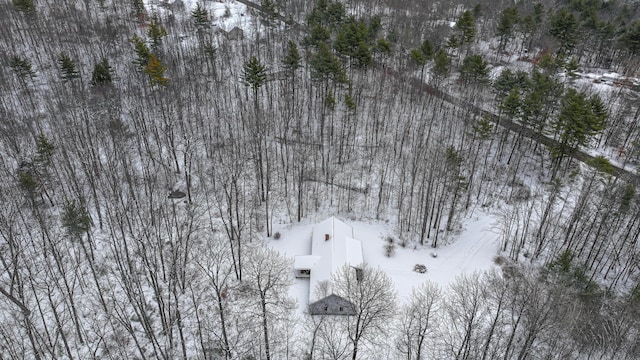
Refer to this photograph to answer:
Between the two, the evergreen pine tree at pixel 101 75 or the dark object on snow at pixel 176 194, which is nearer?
the dark object on snow at pixel 176 194

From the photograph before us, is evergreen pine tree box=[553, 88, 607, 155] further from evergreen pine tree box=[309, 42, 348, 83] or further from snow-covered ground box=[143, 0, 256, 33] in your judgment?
snow-covered ground box=[143, 0, 256, 33]

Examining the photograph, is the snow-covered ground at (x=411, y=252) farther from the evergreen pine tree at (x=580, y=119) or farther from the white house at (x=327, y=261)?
the evergreen pine tree at (x=580, y=119)

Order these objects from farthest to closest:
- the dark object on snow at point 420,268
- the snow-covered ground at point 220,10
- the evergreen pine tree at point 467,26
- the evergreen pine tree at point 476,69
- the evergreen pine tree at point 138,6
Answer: the snow-covered ground at point 220,10, the evergreen pine tree at point 138,6, the evergreen pine tree at point 467,26, the evergreen pine tree at point 476,69, the dark object on snow at point 420,268

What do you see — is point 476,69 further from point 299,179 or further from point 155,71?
point 155,71

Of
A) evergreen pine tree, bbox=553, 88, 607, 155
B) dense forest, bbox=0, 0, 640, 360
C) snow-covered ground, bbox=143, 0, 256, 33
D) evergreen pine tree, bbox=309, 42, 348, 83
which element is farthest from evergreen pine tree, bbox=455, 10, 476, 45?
snow-covered ground, bbox=143, 0, 256, 33

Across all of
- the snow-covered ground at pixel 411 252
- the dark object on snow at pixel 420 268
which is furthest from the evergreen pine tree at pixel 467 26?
the dark object on snow at pixel 420 268

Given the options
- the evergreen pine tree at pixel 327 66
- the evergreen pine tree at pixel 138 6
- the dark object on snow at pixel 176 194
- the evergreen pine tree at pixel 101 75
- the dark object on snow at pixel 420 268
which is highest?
the evergreen pine tree at pixel 138 6
